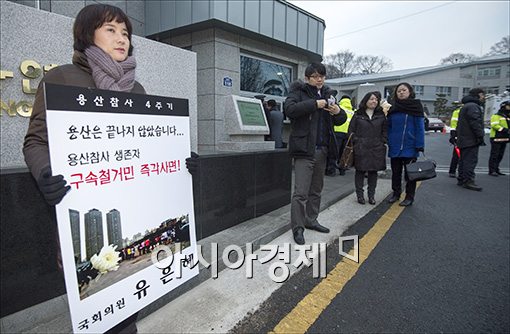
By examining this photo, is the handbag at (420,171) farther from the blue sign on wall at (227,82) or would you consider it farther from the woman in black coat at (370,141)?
the blue sign on wall at (227,82)

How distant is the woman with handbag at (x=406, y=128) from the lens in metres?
4.25

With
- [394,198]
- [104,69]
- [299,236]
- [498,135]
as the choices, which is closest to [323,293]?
[299,236]

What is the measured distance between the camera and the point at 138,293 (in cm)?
132

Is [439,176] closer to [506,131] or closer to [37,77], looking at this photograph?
[506,131]

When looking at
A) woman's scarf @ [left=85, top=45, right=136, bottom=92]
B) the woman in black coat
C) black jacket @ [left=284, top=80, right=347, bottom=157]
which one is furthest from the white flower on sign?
the woman in black coat

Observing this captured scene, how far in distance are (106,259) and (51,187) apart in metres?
0.38

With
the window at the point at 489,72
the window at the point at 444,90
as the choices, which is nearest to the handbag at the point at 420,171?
the window at the point at 444,90

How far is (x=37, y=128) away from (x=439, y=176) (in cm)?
790

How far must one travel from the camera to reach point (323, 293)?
210cm

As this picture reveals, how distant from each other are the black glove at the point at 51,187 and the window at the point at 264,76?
656cm

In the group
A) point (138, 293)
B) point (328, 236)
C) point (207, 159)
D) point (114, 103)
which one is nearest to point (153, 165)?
point (114, 103)

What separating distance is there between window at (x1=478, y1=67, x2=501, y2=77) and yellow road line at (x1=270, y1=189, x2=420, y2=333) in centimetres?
5060

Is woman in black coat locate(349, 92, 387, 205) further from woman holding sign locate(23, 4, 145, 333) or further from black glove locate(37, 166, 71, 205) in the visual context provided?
black glove locate(37, 166, 71, 205)

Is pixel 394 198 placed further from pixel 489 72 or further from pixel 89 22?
pixel 489 72
